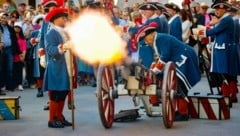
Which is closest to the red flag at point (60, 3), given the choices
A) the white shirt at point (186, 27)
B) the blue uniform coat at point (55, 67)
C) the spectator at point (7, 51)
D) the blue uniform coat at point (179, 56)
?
the blue uniform coat at point (55, 67)

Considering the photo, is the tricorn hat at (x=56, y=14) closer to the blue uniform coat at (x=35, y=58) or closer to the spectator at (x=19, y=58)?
the blue uniform coat at (x=35, y=58)

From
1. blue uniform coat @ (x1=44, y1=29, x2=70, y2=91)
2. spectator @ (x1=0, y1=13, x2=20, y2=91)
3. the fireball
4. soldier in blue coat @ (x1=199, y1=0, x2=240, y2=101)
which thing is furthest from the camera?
spectator @ (x1=0, y1=13, x2=20, y2=91)

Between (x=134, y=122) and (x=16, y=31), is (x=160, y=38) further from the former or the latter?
(x=16, y=31)

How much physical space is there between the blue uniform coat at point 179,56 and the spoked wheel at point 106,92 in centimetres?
73

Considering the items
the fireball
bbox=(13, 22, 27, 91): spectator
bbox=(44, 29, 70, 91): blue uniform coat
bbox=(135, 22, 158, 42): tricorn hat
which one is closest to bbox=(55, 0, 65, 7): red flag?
the fireball

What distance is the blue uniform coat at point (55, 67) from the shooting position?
27.9 ft

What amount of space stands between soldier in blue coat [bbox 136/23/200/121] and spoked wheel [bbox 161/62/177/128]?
0.27 metres

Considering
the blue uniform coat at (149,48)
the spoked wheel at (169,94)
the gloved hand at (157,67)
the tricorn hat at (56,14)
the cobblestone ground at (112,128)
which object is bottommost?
the cobblestone ground at (112,128)

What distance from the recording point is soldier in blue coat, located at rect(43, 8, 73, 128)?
8.52 meters

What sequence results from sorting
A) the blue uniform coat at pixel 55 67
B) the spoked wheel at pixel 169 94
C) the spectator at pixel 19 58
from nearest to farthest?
the spoked wheel at pixel 169 94 < the blue uniform coat at pixel 55 67 < the spectator at pixel 19 58

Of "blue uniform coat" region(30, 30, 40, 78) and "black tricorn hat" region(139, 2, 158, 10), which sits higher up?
"black tricorn hat" region(139, 2, 158, 10)

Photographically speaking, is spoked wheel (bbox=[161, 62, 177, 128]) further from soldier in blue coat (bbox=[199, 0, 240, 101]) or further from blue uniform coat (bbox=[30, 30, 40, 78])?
blue uniform coat (bbox=[30, 30, 40, 78])

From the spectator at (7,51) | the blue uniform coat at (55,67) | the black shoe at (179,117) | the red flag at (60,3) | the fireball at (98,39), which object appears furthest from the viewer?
the spectator at (7,51)

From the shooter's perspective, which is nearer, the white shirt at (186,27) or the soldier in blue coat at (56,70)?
the soldier in blue coat at (56,70)
